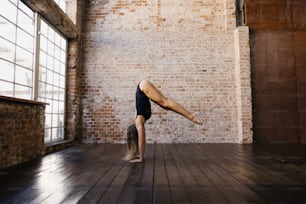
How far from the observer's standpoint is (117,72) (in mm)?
5969

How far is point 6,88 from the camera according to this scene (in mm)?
3236

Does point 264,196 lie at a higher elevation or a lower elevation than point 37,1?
lower

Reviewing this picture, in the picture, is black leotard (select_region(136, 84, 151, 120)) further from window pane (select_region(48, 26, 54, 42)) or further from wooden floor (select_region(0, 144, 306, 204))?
window pane (select_region(48, 26, 54, 42))

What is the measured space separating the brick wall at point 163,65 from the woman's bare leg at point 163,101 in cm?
271

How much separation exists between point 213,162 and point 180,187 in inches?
54.3

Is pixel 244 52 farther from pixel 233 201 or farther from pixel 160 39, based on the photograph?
pixel 233 201

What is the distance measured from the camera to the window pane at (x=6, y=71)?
A: 3129 millimetres

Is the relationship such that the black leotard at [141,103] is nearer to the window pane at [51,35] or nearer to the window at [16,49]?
the window at [16,49]

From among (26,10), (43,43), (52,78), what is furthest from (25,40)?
(52,78)

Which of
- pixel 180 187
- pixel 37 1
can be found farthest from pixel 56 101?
pixel 180 187

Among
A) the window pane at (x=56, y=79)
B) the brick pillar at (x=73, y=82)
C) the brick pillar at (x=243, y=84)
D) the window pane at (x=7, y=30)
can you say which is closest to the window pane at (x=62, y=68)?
the brick pillar at (x=73, y=82)

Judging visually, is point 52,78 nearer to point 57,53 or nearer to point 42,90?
point 42,90

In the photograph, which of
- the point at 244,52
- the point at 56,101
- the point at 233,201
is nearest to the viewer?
the point at 233,201

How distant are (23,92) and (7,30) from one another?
1005mm
